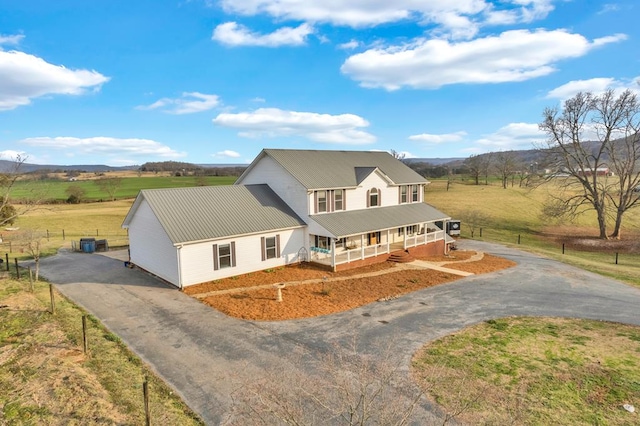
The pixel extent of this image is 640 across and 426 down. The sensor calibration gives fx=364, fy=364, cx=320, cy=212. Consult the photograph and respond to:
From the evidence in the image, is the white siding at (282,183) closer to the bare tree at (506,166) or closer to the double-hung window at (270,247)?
the double-hung window at (270,247)

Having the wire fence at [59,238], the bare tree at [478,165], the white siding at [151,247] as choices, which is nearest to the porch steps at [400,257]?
the white siding at [151,247]

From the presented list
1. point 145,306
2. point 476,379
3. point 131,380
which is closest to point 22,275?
point 145,306

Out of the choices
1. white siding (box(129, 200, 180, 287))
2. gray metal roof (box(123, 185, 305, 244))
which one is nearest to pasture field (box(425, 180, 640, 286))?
gray metal roof (box(123, 185, 305, 244))

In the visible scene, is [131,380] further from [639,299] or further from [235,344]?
[639,299]

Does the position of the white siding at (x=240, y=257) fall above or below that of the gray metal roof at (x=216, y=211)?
below

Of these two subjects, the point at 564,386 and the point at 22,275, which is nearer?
the point at 564,386

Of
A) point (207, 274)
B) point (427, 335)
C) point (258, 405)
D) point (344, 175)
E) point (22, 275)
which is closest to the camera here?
point (258, 405)

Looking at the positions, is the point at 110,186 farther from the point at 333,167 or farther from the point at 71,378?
the point at 71,378
